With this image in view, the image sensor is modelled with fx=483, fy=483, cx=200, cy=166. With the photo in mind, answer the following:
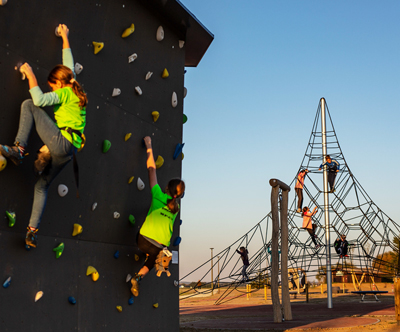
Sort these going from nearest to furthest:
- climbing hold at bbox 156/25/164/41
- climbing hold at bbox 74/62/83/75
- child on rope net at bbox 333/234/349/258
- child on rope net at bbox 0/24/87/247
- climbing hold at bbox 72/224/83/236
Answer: child on rope net at bbox 0/24/87/247, climbing hold at bbox 72/224/83/236, climbing hold at bbox 74/62/83/75, climbing hold at bbox 156/25/164/41, child on rope net at bbox 333/234/349/258

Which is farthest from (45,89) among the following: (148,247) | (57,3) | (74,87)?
(148,247)

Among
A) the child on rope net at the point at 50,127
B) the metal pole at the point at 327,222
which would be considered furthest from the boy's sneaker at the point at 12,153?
the metal pole at the point at 327,222

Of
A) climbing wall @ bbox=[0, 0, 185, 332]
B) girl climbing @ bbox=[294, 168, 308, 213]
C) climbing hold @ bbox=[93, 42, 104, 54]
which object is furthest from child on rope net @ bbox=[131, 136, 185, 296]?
girl climbing @ bbox=[294, 168, 308, 213]

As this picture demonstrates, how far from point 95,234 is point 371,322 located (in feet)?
20.8

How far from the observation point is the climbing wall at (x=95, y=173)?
13.7 ft

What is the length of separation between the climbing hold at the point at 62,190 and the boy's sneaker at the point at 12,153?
0.71m

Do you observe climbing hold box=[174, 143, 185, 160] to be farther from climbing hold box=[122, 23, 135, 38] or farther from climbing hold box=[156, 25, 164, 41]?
climbing hold box=[122, 23, 135, 38]

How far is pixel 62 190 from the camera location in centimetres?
467

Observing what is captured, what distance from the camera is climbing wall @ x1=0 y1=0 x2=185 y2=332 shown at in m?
4.17

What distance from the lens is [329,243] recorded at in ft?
48.1

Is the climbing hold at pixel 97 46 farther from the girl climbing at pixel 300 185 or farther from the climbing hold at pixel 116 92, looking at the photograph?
the girl climbing at pixel 300 185

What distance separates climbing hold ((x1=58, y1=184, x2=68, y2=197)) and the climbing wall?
34 mm

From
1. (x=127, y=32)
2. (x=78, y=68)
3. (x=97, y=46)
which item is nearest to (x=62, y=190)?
(x=78, y=68)

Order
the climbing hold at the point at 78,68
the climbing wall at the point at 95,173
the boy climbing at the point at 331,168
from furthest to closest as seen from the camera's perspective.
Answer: the boy climbing at the point at 331,168
the climbing hold at the point at 78,68
the climbing wall at the point at 95,173
